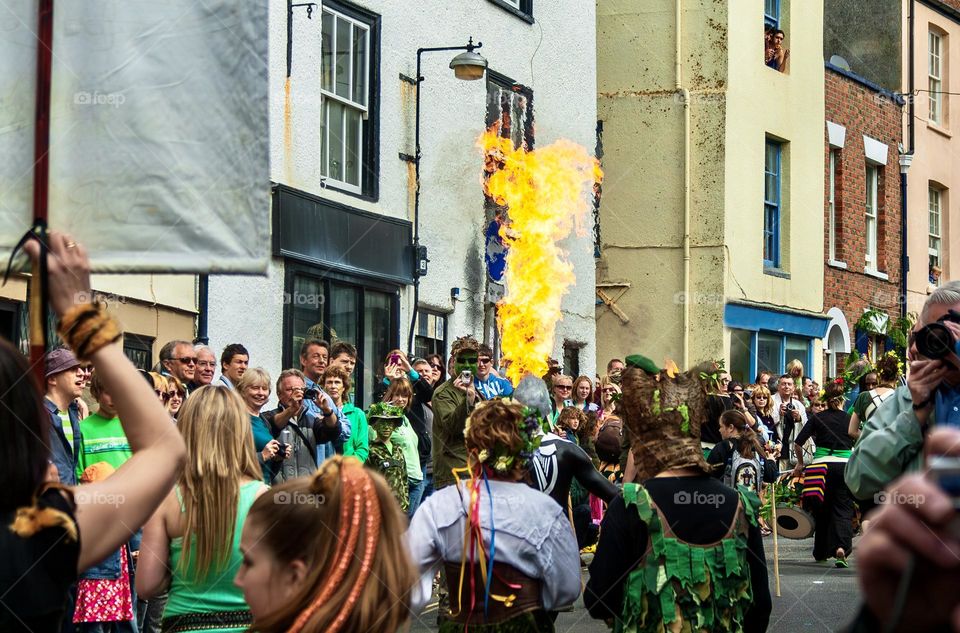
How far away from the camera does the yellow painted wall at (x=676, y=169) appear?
2453cm

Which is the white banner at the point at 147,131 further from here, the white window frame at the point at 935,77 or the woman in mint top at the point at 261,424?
the white window frame at the point at 935,77

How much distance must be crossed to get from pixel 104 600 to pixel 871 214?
23.7 meters

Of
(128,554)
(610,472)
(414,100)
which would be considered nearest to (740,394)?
(610,472)

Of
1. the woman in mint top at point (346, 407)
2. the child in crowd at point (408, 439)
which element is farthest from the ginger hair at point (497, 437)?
the child in crowd at point (408, 439)

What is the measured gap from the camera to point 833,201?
27.8 meters

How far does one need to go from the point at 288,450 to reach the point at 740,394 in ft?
29.7

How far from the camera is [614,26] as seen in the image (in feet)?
82.7

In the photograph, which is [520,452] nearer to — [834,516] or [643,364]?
[643,364]

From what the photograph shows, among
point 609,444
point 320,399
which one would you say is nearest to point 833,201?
point 609,444

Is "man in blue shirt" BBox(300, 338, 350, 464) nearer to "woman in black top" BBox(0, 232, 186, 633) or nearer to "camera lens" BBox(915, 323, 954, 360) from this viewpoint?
"camera lens" BBox(915, 323, 954, 360)

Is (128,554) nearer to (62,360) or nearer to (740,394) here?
(62,360)

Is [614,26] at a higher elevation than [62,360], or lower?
higher

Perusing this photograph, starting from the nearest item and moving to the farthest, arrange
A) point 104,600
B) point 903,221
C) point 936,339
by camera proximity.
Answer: point 936,339, point 104,600, point 903,221

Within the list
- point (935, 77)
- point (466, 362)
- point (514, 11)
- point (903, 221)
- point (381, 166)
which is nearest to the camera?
point (466, 362)
